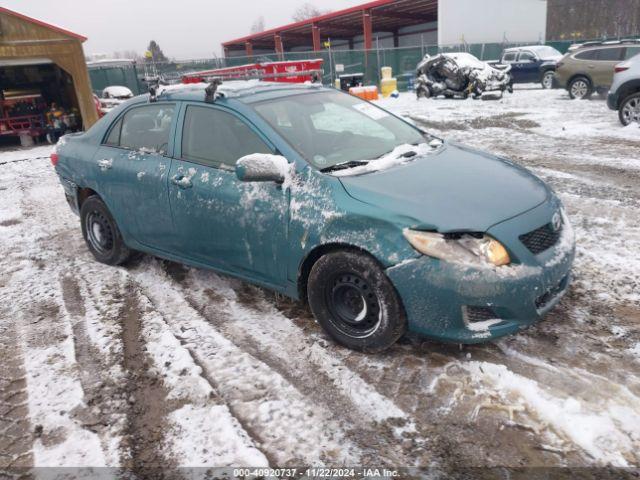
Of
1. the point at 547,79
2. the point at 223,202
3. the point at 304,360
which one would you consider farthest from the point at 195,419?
the point at 547,79

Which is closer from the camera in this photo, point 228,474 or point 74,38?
point 228,474

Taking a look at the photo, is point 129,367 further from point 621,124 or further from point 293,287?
point 621,124

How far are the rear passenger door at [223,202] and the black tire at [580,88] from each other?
50.6 ft

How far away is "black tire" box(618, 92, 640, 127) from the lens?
9.90m

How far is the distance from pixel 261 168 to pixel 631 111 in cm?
976

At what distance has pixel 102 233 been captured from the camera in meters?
4.96

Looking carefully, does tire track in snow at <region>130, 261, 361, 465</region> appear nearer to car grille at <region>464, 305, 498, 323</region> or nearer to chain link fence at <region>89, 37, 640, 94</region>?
car grille at <region>464, 305, 498, 323</region>

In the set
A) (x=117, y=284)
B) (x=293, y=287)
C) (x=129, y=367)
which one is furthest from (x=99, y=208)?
(x=293, y=287)

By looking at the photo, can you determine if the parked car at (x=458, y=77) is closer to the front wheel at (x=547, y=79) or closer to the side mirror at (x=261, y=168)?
the front wheel at (x=547, y=79)

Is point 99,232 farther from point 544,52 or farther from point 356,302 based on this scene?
Result: point 544,52

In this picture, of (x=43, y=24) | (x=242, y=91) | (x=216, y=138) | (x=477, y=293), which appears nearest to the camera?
(x=477, y=293)

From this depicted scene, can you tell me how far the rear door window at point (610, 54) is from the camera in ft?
49.6

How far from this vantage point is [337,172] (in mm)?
3307

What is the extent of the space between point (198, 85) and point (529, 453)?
3.66 meters
